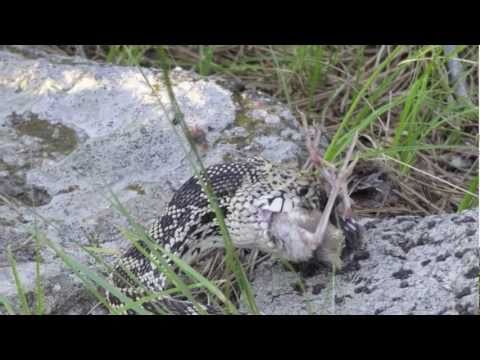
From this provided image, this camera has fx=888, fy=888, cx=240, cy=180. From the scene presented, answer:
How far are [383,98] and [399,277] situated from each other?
6.75 feet

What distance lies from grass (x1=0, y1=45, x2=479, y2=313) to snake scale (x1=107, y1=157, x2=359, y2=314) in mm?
501

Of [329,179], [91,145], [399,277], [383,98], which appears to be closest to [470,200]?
[399,277]

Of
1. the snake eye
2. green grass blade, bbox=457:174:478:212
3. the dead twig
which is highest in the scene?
the dead twig

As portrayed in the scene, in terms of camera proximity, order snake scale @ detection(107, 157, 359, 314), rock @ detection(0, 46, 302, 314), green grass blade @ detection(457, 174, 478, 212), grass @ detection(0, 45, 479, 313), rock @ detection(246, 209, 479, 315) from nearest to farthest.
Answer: rock @ detection(246, 209, 479, 315) → snake scale @ detection(107, 157, 359, 314) → rock @ detection(0, 46, 302, 314) → green grass blade @ detection(457, 174, 478, 212) → grass @ detection(0, 45, 479, 313)

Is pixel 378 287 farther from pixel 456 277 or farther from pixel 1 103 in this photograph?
pixel 1 103

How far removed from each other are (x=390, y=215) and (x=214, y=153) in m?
0.84

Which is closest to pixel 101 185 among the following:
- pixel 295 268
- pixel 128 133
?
pixel 128 133

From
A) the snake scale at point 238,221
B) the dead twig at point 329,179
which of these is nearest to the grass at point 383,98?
the snake scale at point 238,221

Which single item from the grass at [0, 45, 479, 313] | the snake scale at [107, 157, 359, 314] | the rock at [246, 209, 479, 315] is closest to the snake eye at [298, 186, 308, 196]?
the snake scale at [107, 157, 359, 314]

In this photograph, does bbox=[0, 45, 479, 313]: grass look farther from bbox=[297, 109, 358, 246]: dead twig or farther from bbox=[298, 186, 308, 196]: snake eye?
bbox=[297, 109, 358, 246]: dead twig

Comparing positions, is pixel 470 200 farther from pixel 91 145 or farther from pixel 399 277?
pixel 91 145

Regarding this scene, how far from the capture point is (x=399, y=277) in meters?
3.03

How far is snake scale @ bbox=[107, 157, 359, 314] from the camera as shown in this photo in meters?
3.08

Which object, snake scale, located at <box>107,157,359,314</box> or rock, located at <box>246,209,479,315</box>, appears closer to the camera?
rock, located at <box>246,209,479,315</box>
